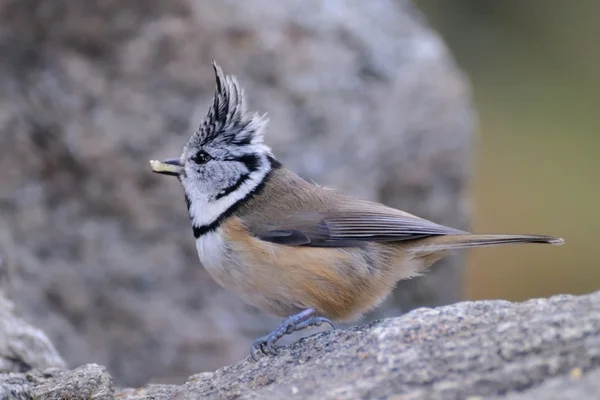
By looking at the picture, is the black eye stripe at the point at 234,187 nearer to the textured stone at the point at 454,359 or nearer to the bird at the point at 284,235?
the bird at the point at 284,235

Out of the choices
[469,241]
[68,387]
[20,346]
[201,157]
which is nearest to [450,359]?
[469,241]

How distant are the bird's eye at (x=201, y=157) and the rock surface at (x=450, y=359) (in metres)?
1.42

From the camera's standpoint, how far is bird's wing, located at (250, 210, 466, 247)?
14.2 feet

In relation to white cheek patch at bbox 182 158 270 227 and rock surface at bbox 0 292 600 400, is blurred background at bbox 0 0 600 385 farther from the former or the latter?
rock surface at bbox 0 292 600 400

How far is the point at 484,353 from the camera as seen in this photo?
3.00m

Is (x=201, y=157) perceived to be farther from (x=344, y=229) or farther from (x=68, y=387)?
(x=68, y=387)

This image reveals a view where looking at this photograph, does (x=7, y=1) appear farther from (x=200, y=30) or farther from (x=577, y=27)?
(x=577, y=27)

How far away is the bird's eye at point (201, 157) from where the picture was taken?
15.4ft

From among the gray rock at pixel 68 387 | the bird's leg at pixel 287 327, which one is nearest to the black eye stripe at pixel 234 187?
the bird's leg at pixel 287 327

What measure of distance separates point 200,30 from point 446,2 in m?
6.55

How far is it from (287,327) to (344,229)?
2.17ft

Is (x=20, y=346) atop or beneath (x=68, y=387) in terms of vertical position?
atop

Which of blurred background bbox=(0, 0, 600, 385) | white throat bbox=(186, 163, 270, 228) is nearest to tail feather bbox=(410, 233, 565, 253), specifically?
white throat bbox=(186, 163, 270, 228)

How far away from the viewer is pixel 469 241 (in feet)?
13.9
